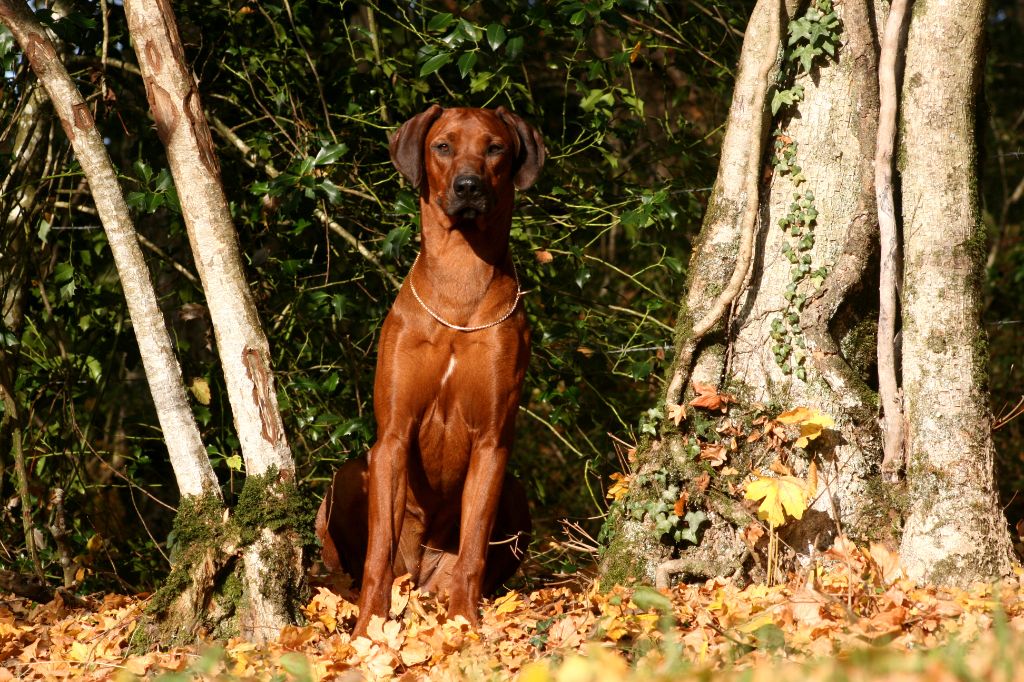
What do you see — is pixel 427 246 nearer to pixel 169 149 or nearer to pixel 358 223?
pixel 169 149

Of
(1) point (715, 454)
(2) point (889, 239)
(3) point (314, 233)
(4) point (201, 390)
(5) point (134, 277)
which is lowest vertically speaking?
(1) point (715, 454)

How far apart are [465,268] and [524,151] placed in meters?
0.66

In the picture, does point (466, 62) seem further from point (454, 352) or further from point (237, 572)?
point (237, 572)

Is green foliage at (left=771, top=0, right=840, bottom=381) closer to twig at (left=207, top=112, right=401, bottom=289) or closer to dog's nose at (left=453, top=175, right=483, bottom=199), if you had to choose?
dog's nose at (left=453, top=175, right=483, bottom=199)

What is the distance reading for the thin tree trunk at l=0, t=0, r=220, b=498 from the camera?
3994 mm

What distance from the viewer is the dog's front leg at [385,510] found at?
4062 mm

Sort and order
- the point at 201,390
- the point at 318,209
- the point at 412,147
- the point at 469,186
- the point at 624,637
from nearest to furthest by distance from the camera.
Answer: the point at 624,637
the point at 469,186
the point at 412,147
the point at 201,390
the point at 318,209

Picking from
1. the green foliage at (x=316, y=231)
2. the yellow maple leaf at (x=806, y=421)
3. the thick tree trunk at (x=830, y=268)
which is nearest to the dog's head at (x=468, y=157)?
the green foliage at (x=316, y=231)

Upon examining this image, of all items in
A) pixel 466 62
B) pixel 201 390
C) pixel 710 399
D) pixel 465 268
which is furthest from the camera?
pixel 201 390

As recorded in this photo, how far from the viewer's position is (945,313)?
Answer: 375 centimetres

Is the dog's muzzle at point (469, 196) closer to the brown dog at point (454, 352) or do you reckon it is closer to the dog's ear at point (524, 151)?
the brown dog at point (454, 352)

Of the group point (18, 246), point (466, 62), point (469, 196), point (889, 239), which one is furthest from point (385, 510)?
A: point (18, 246)

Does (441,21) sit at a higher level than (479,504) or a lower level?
higher

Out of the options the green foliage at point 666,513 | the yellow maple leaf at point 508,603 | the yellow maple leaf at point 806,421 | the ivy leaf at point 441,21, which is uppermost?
the ivy leaf at point 441,21
